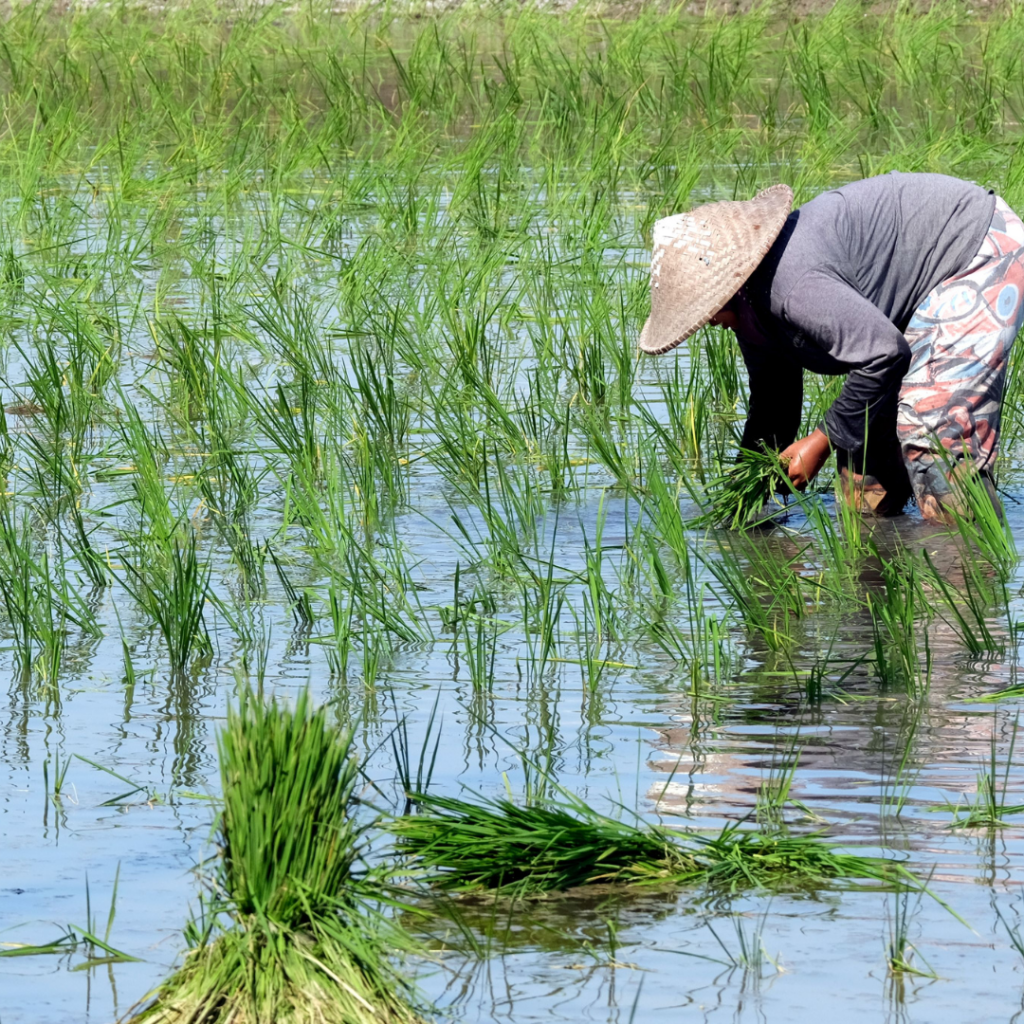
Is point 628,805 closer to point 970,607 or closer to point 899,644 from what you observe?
Answer: point 899,644

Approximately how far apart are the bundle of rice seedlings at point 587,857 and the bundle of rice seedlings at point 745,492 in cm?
182

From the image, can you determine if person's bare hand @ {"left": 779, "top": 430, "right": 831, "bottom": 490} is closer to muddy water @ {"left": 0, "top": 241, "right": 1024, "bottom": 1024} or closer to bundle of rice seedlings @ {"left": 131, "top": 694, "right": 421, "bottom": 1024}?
muddy water @ {"left": 0, "top": 241, "right": 1024, "bottom": 1024}

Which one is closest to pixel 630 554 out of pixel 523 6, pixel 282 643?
pixel 282 643

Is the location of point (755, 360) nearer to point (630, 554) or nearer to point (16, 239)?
point (630, 554)

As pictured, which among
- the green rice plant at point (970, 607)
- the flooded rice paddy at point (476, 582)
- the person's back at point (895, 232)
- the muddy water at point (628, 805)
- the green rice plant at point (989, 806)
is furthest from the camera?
the person's back at point (895, 232)

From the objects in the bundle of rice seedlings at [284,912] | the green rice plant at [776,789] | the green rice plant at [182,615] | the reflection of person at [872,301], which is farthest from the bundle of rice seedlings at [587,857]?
the reflection of person at [872,301]

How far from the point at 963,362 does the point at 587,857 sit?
204 centimetres

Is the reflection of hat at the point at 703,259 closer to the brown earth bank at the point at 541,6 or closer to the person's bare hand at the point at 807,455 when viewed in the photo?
the person's bare hand at the point at 807,455

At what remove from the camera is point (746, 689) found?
3.40 meters

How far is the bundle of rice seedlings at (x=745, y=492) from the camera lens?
434 centimetres

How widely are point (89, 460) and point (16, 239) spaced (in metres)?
2.59

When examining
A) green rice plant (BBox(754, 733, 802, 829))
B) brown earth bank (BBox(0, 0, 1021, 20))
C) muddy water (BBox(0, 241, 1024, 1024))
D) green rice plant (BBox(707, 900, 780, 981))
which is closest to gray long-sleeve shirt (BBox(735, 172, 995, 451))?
muddy water (BBox(0, 241, 1024, 1024))

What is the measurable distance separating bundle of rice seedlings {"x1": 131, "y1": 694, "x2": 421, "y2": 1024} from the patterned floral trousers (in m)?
2.23

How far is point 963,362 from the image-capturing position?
4160 millimetres
